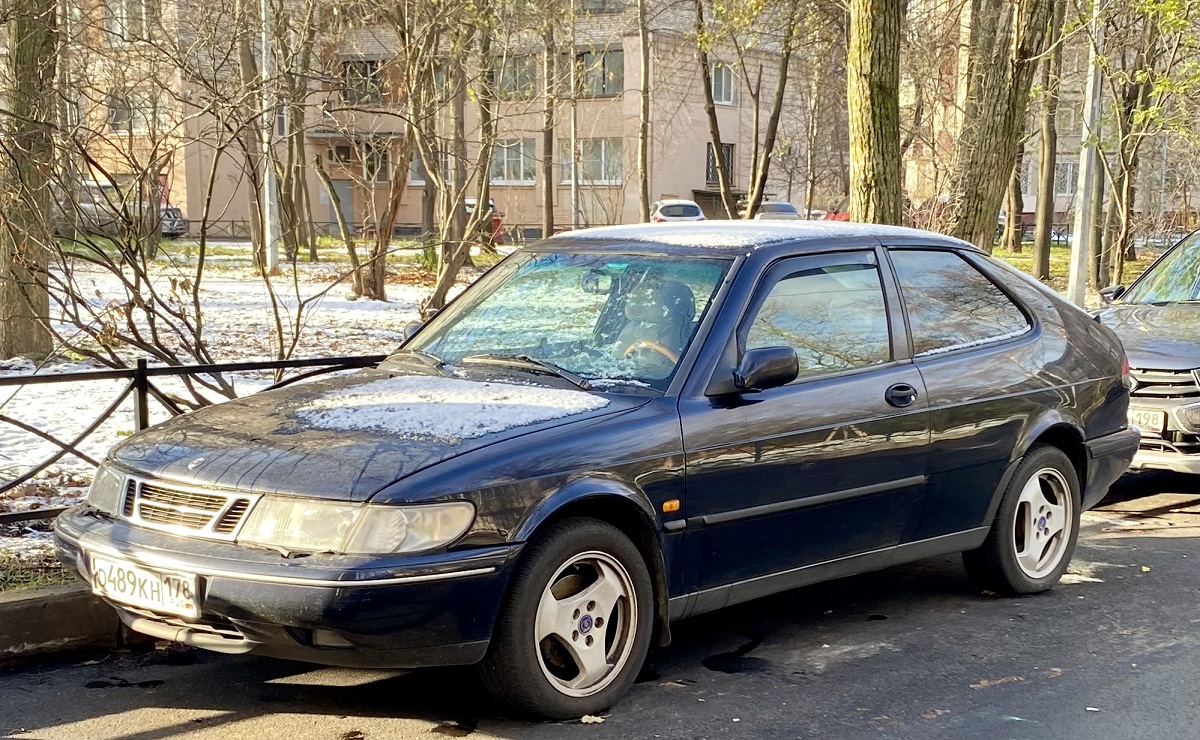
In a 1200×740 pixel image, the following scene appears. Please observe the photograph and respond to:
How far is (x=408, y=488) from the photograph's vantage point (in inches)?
157

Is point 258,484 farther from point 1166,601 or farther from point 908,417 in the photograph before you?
point 1166,601

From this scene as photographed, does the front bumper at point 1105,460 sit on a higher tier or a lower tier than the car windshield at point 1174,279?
lower

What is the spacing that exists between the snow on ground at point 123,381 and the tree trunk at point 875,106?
4.48 meters

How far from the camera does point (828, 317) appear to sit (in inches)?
211

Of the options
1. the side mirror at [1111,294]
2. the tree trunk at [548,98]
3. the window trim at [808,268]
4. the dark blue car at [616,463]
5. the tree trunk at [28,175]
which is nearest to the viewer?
the dark blue car at [616,463]

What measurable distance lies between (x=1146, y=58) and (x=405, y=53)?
13.2 metres

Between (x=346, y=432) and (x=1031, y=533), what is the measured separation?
133 inches

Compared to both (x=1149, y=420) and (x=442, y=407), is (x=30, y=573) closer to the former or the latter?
(x=442, y=407)

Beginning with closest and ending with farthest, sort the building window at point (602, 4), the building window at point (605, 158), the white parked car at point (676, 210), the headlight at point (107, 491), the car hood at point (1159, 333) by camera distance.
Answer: the headlight at point (107, 491) < the car hood at point (1159, 333) < the white parked car at point (676, 210) < the building window at point (602, 4) < the building window at point (605, 158)

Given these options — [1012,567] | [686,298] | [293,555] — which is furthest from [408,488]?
[1012,567]

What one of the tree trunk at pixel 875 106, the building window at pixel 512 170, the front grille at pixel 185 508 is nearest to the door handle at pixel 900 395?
the front grille at pixel 185 508

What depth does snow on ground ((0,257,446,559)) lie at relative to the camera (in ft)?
23.2

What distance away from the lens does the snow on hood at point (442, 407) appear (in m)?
4.37

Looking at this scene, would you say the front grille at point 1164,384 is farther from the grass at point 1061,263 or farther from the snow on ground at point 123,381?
the grass at point 1061,263
